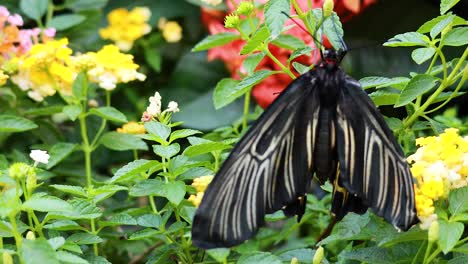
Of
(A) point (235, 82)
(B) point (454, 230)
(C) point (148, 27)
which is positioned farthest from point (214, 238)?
(C) point (148, 27)

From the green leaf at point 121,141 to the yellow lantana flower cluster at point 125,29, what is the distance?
23.0 inches

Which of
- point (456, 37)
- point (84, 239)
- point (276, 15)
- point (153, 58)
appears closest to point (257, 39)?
point (276, 15)

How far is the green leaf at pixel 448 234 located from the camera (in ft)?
3.56

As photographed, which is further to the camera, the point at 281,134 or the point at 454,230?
the point at 281,134

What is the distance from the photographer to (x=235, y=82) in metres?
1.67

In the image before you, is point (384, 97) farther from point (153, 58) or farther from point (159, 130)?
point (153, 58)

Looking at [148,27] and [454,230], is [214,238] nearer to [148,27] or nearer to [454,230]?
[454,230]

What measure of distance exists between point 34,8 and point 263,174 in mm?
1054

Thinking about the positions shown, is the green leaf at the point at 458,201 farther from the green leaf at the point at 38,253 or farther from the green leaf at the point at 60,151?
the green leaf at the point at 60,151

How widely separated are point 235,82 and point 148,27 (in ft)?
1.96

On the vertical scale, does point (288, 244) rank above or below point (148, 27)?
below

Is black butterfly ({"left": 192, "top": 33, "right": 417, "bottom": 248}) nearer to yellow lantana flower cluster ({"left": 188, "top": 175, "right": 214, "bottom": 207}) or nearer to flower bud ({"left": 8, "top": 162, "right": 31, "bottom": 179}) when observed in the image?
yellow lantana flower cluster ({"left": 188, "top": 175, "right": 214, "bottom": 207})

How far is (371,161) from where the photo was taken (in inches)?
48.1

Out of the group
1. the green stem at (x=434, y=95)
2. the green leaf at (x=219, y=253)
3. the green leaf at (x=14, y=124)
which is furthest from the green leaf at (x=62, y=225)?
the green stem at (x=434, y=95)
